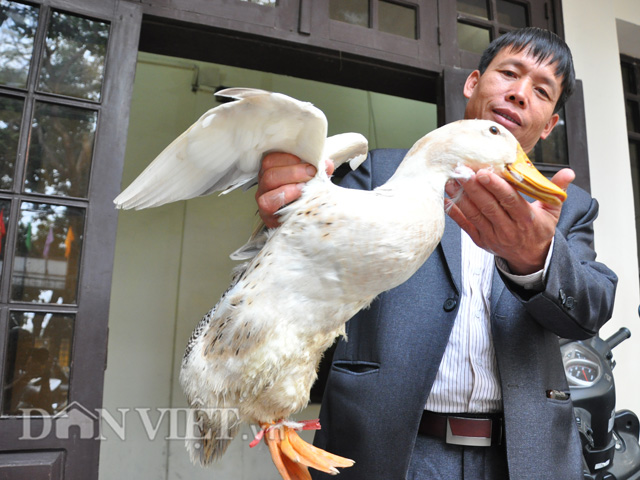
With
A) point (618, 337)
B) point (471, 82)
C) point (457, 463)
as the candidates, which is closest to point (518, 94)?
point (471, 82)

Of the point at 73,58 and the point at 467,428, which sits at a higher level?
the point at 73,58

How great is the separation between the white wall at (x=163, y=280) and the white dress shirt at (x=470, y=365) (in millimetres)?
2722

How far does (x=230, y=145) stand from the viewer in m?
0.97

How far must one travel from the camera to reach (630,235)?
2.62 m

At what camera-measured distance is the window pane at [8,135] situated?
5.55ft

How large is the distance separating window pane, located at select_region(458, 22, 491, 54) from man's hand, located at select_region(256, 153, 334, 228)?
5.94 ft

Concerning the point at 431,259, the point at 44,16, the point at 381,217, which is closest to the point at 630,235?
the point at 431,259

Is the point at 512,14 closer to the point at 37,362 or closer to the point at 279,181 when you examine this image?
the point at 279,181

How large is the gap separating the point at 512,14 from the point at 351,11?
0.87 metres

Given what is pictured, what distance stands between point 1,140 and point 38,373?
74 cm

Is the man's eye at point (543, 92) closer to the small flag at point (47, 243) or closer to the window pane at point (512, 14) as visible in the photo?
the window pane at point (512, 14)

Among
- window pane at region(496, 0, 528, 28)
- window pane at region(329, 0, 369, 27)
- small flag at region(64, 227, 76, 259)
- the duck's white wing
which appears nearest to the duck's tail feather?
the duck's white wing

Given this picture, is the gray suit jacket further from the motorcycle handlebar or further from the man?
the motorcycle handlebar

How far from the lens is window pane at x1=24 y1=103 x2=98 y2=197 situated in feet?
5.69
